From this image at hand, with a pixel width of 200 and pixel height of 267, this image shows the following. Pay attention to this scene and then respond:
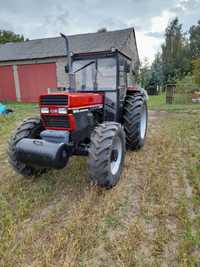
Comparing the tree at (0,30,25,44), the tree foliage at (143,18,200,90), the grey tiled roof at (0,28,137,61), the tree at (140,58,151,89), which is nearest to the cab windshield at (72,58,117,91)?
the grey tiled roof at (0,28,137,61)

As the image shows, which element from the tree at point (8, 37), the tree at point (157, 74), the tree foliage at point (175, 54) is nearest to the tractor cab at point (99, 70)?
the tree foliage at point (175, 54)

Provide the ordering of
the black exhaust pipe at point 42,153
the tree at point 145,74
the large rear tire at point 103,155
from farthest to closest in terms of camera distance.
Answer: the tree at point 145,74
the large rear tire at point 103,155
the black exhaust pipe at point 42,153

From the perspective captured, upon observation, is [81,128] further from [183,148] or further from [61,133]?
[183,148]

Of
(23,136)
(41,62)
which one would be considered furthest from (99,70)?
(41,62)

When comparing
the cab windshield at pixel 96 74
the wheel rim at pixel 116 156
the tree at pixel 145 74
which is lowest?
the wheel rim at pixel 116 156

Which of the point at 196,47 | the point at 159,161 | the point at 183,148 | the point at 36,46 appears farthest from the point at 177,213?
the point at 196,47

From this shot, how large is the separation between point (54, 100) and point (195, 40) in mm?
40032

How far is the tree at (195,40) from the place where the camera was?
35.1m

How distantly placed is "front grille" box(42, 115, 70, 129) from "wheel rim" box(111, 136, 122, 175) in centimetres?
80

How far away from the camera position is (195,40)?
118 feet

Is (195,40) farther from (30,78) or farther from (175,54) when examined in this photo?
(30,78)

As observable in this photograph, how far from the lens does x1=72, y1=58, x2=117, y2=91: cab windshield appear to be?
380 centimetres

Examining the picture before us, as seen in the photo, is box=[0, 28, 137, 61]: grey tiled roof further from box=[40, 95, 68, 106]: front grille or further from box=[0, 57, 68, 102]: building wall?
box=[40, 95, 68, 106]: front grille

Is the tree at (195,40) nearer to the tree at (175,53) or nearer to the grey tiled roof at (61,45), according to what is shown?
the tree at (175,53)
